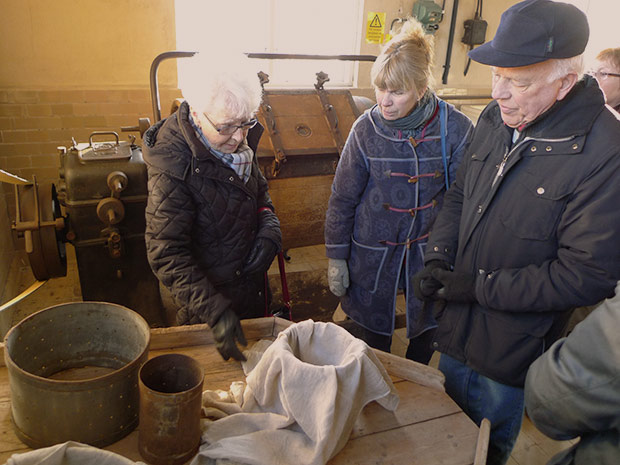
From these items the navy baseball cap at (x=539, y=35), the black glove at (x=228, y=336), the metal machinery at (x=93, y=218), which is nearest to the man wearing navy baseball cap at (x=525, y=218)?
the navy baseball cap at (x=539, y=35)

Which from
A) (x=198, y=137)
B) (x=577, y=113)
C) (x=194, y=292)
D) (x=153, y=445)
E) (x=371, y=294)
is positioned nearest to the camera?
(x=153, y=445)

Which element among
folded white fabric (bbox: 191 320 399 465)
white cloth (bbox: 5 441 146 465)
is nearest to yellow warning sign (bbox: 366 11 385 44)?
folded white fabric (bbox: 191 320 399 465)

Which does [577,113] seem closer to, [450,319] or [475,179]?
[475,179]

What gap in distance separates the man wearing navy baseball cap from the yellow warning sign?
169 inches

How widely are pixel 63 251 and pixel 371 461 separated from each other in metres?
1.92

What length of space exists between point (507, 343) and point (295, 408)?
785 mm

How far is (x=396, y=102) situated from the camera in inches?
76.5

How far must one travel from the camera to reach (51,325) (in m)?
1.30

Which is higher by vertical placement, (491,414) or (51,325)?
(51,325)

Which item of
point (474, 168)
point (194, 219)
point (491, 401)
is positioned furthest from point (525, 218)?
point (194, 219)

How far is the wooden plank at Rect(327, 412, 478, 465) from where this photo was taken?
3.91 ft

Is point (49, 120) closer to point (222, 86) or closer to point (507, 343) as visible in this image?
point (222, 86)

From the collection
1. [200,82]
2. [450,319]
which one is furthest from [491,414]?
[200,82]

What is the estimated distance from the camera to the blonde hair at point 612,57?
7.39 feet
